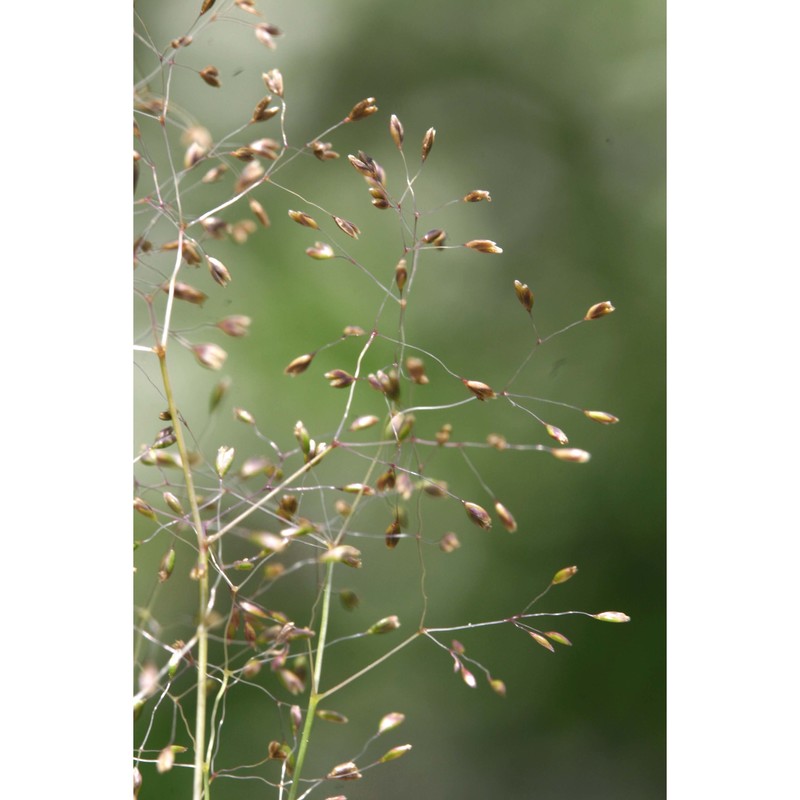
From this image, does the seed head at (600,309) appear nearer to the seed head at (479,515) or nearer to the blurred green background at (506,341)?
the seed head at (479,515)

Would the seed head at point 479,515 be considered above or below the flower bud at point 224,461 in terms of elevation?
below

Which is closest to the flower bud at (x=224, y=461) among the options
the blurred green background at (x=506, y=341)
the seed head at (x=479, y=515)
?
the seed head at (x=479, y=515)

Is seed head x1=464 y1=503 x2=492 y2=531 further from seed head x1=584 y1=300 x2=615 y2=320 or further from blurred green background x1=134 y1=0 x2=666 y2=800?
blurred green background x1=134 y1=0 x2=666 y2=800

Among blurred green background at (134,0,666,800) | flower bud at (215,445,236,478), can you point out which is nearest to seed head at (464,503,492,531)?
flower bud at (215,445,236,478)

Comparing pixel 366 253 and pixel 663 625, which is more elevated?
pixel 366 253
